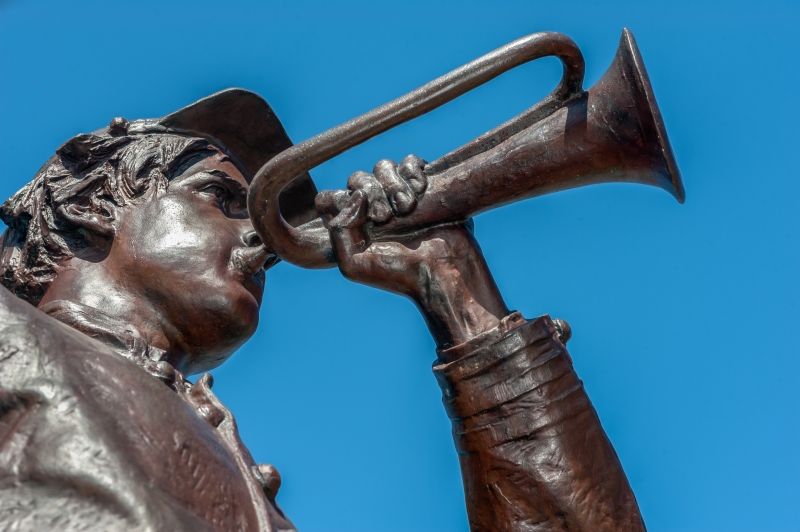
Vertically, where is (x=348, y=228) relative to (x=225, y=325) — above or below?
above

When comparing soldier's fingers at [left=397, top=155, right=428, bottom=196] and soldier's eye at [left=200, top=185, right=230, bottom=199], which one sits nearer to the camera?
soldier's fingers at [left=397, top=155, right=428, bottom=196]

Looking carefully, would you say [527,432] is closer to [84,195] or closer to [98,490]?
[98,490]

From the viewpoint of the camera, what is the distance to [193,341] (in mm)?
3684

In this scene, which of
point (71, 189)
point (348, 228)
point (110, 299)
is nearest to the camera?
point (348, 228)

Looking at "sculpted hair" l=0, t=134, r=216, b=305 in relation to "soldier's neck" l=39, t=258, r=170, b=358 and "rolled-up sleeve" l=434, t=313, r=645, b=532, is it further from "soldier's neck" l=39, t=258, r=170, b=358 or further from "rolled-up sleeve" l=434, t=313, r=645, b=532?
"rolled-up sleeve" l=434, t=313, r=645, b=532

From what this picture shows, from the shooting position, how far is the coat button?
281 cm

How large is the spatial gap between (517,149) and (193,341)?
4.37 ft

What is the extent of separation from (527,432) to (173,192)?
5.40 ft

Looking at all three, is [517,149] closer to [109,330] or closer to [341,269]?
[341,269]

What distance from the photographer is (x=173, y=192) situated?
12.9 ft

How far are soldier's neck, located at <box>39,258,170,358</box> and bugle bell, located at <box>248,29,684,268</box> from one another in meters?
0.56

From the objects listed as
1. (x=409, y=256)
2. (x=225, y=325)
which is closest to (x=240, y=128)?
(x=225, y=325)

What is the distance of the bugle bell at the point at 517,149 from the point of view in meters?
3.21

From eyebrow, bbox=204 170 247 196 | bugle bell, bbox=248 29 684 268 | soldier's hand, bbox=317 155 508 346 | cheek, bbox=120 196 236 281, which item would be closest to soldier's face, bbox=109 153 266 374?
cheek, bbox=120 196 236 281
